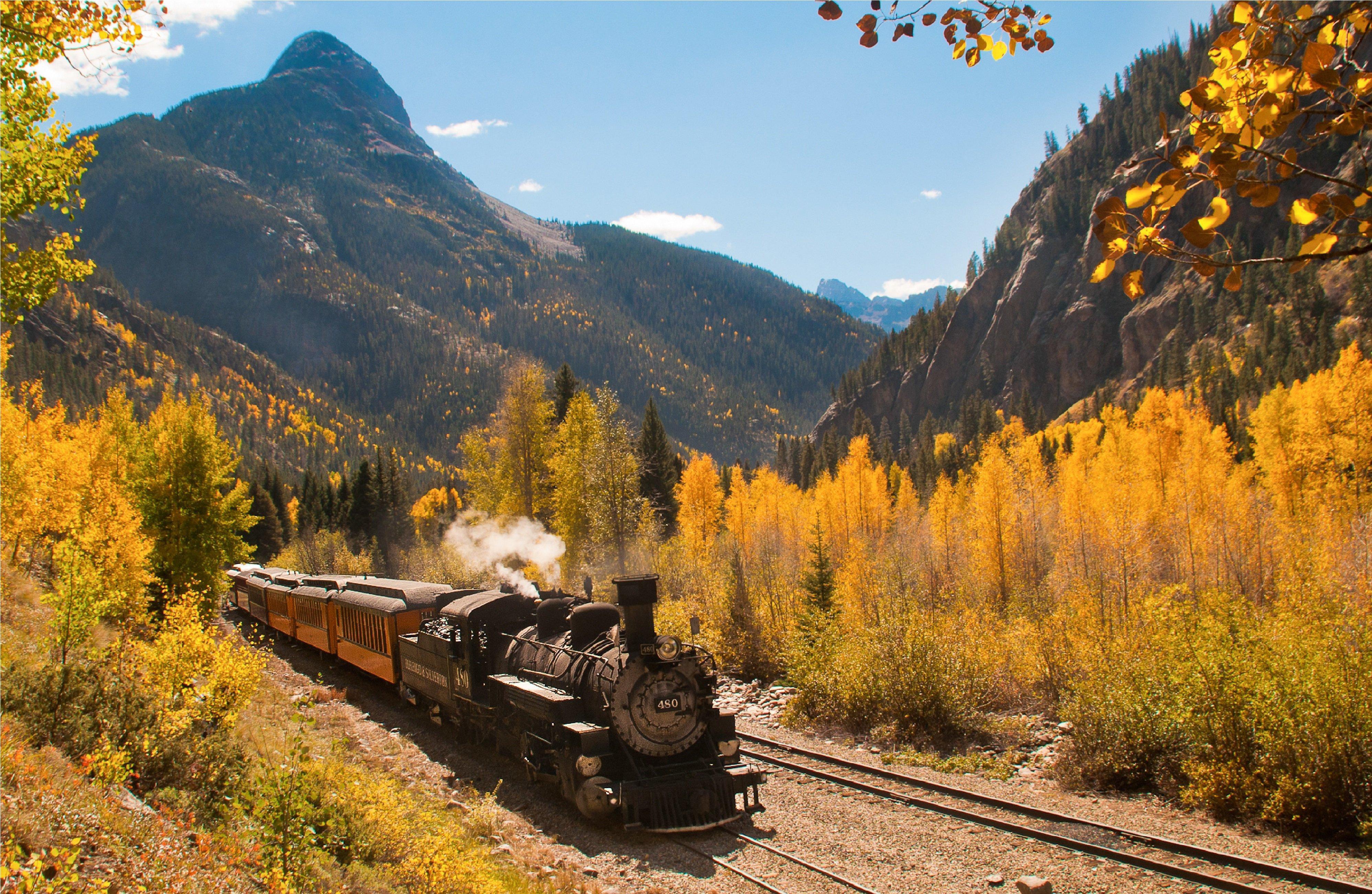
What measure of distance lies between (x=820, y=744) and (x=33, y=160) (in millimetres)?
15348

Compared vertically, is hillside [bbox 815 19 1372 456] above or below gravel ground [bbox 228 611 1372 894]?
above

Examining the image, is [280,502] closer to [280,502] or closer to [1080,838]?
[280,502]

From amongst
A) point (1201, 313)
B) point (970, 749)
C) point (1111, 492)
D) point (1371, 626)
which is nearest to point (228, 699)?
point (970, 749)

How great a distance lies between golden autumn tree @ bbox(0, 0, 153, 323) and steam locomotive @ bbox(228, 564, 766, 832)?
8.09 metres

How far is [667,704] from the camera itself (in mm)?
11156

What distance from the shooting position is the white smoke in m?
30.2

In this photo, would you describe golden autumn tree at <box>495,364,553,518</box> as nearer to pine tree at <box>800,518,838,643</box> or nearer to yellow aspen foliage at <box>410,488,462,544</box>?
pine tree at <box>800,518,838,643</box>

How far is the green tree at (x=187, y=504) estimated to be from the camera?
28688mm

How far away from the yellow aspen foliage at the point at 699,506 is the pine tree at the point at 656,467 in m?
2.63

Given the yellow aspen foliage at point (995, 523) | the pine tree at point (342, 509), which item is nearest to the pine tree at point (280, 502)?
the pine tree at point (342, 509)

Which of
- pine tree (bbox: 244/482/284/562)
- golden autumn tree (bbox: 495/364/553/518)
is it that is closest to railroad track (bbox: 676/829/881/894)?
golden autumn tree (bbox: 495/364/553/518)

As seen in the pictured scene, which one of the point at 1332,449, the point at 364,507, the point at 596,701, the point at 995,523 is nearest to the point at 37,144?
the point at 596,701

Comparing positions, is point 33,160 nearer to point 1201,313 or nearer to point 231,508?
point 231,508

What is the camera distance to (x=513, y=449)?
36156mm
